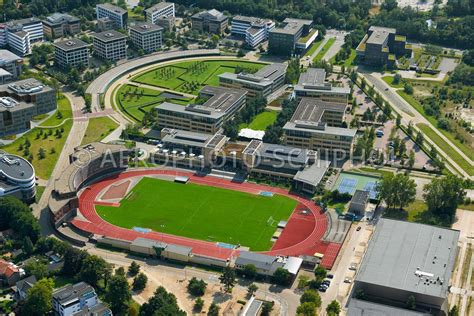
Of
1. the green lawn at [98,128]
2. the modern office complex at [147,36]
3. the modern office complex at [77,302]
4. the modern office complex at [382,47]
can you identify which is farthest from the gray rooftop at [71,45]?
the modern office complex at [77,302]

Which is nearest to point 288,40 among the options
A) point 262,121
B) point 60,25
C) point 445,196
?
point 262,121

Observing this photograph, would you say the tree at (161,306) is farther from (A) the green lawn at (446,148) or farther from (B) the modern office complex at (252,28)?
(B) the modern office complex at (252,28)

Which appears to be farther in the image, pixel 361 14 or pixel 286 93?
pixel 361 14

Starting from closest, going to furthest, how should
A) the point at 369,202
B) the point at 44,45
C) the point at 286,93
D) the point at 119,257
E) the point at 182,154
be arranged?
the point at 119,257 → the point at 369,202 → the point at 182,154 → the point at 286,93 → the point at 44,45

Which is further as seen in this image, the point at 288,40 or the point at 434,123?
the point at 288,40

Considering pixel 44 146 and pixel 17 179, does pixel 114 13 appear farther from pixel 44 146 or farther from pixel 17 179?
pixel 17 179

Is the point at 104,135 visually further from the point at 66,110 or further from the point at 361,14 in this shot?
the point at 361,14

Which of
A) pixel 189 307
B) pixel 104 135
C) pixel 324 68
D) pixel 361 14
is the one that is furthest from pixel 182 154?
pixel 361 14
